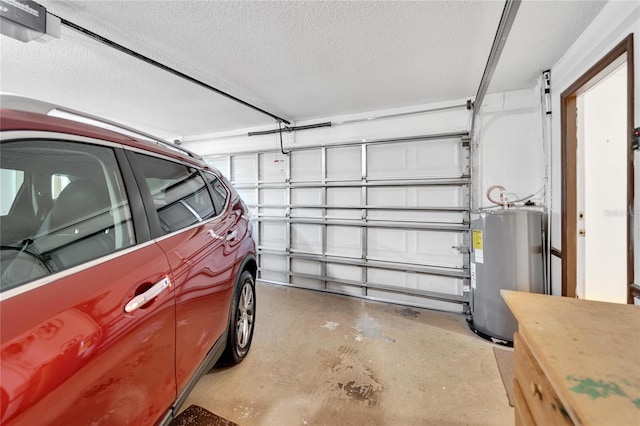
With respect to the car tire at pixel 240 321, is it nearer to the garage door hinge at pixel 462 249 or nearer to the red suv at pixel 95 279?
the red suv at pixel 95 279

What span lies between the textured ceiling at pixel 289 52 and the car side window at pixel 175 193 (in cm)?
112

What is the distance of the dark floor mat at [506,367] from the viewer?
76.9 inches

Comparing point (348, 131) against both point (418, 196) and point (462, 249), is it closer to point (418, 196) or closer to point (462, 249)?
point (418, 196)

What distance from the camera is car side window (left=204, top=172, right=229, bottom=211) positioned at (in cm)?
205

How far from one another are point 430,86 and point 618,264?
259 centimetres

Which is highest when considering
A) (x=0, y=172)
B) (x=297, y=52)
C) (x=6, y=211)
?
(x=297, y=52)

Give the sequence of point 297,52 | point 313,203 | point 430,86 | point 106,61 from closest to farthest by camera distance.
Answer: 1. point 297,52
2. point 106,61
3. point 430,86
4. point 313,203

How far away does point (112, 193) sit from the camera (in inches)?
43.7

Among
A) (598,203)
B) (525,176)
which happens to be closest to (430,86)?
(525,176)

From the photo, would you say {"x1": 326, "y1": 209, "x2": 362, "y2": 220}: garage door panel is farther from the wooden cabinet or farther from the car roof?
the car roof

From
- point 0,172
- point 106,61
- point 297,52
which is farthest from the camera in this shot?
point 106,61

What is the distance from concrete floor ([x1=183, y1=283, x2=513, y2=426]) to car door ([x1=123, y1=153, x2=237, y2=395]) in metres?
0.60

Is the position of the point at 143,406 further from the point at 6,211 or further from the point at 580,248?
the point at 580,248

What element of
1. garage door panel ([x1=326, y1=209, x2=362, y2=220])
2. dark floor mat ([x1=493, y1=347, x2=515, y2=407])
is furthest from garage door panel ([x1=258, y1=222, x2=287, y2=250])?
dark floor mat ([x1=493, y1=347, x2=515, y2=407])
